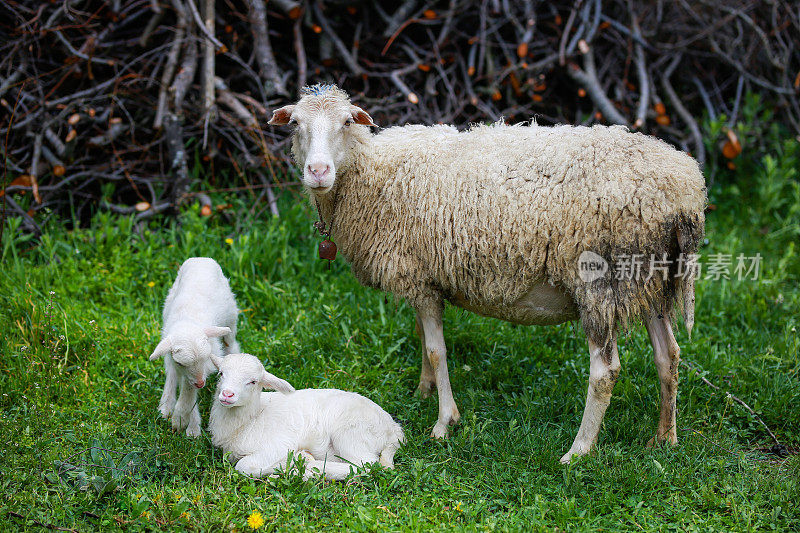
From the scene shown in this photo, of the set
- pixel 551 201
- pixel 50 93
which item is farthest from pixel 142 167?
Result: pixel 551 201

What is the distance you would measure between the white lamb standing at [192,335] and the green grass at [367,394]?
147 mm

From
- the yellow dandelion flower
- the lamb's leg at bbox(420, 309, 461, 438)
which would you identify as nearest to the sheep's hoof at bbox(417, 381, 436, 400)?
the lamb's leg at bbox(420, 309, 461, 438)

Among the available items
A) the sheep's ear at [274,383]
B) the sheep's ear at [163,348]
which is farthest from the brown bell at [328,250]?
the sheep's ear at [163,348]

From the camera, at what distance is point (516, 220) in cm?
355

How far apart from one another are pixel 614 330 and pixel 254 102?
157 inches

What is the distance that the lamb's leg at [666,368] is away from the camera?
381cm

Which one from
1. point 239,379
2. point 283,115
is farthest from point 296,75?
point 239,379

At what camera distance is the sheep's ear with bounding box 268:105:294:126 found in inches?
157

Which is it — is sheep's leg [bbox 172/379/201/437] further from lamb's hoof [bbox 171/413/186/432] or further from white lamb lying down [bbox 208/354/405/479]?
white lamb lying down [bbox 208/354/405/479]

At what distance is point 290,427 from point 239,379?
1.26ft

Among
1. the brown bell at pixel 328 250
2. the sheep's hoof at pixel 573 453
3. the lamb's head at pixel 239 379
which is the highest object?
the brown bell at pixel 328 250

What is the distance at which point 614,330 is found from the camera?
358 centimetres

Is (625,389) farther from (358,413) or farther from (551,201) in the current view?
(358,413)

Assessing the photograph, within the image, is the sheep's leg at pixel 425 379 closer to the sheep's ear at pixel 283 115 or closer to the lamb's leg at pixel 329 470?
the lamb's leg at pixel 329 470
